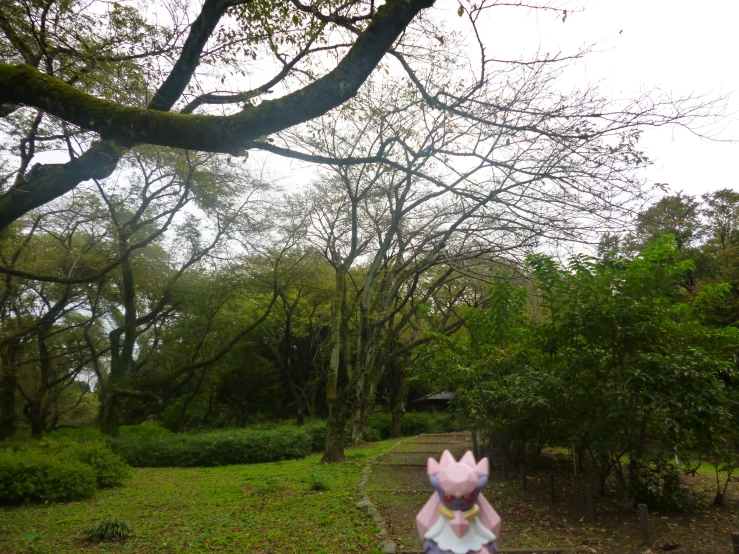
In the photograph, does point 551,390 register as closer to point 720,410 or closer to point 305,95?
point 720,410

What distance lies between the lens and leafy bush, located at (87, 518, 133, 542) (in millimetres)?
6008

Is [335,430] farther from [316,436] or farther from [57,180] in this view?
[57,180]

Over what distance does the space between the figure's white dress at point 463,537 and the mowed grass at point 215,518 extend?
291cm

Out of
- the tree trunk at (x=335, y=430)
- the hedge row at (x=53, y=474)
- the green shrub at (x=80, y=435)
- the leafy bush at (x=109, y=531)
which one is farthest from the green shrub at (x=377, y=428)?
the leafy bush at (x=109, y=531)

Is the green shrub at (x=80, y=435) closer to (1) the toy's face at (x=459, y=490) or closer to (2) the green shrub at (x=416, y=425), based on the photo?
(2) the green shrub at (x=416, y=425)

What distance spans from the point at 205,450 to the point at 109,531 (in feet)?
31.8

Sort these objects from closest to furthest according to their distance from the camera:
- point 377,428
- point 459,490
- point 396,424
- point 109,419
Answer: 1. point 459,490
2. point 109,419
3. point 396,424
4. point 377,428

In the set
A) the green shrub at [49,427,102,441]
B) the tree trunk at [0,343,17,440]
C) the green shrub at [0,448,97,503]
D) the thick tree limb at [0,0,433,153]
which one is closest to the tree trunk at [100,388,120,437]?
the green shrub at [49,427,102,441]

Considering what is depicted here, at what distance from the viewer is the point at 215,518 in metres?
7.04

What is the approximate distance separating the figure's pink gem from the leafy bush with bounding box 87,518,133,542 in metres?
4.98

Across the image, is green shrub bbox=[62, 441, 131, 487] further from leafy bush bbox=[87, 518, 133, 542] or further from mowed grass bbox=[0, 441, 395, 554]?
leafy bush bbox=[87, 518, 133, 542]

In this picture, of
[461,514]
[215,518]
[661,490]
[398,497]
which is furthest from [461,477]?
[398,497]

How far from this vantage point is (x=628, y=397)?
576 cm

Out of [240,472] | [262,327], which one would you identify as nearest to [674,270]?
[240,472]
